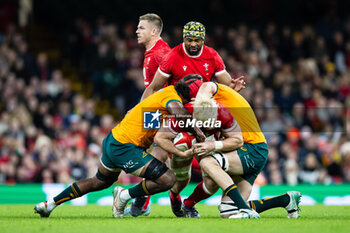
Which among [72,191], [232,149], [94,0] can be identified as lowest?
[72,191]

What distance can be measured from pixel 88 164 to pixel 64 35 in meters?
6.35

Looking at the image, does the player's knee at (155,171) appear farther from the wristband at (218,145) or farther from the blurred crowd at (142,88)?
the blurred crowd at (142,88)

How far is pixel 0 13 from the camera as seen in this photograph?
19578 millimetres

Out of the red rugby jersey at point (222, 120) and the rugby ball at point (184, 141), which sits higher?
the red rugby jersey at point (222, 120)

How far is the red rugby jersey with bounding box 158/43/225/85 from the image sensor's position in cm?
902

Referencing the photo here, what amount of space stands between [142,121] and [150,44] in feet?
6.42

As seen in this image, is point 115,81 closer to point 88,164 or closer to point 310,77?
point 88,164

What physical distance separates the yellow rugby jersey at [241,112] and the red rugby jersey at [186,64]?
0.75m

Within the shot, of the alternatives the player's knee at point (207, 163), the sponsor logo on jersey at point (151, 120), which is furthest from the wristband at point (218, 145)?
the sponsor logo on jersey at point (151, 120)

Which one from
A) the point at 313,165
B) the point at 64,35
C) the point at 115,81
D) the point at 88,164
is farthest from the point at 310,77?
the point at 64,35

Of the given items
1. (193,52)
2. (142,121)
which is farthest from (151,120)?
(193,52)

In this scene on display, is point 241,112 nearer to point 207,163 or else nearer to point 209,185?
point 207,163

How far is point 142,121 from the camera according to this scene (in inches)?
326

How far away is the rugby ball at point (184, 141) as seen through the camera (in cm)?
853
